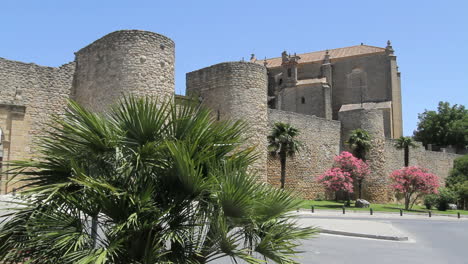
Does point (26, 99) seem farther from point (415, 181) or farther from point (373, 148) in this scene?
point (415, 181)

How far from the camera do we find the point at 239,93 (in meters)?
21.4

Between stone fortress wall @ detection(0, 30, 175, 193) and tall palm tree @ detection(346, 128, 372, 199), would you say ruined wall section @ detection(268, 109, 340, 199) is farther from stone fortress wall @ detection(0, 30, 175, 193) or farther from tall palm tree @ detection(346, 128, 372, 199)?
stone fortress wall @ detection(0, 30, 175, 193)

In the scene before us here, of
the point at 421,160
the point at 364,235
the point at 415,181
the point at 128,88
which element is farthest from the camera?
the point at 421,160

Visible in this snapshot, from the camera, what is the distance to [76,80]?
18.4 metres

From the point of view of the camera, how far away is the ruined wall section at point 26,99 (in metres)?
17.0

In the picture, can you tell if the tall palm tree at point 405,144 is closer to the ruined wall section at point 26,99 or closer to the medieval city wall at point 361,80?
the medieval city wall at point 361,80

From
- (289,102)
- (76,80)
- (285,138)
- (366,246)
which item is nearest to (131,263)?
(366,246)

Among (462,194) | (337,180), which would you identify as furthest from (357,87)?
(337,180)

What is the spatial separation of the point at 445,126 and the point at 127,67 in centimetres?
6288

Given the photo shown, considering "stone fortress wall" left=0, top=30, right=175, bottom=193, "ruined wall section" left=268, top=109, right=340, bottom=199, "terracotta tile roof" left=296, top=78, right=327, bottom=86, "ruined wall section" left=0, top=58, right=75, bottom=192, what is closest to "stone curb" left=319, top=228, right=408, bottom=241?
"stone fortress wall" left=0, top=30, right=175, bottom=193

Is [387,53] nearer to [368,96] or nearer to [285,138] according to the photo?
[368,96]

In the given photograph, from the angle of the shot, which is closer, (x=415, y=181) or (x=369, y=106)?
(x=415, y=181)

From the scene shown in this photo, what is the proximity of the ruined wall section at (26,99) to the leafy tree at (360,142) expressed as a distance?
2577cm

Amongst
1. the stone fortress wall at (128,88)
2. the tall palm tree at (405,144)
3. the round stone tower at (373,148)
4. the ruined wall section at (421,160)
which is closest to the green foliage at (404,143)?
the tall palm tree at (405,144)
